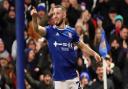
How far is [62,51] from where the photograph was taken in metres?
8.81

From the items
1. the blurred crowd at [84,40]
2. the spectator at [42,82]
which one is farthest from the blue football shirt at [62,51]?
the spectator at [42,82]

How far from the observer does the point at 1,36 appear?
555 inches

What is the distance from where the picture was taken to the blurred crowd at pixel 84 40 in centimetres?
1252

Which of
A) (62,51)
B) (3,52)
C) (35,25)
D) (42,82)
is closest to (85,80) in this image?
(42,82)

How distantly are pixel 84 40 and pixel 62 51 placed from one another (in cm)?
473

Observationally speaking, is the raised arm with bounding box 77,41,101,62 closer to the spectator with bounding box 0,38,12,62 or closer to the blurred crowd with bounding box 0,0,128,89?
the blurred crowd with bounding box 0,0,128,89

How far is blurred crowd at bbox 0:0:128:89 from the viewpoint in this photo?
41.1 ft

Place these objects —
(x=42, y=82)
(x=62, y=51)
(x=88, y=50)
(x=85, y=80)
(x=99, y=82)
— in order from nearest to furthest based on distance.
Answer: (x=62, y=51)
(x=88, y=50)
(x=85, y=80)
(x=99, y=82)
(x=42, y=82)

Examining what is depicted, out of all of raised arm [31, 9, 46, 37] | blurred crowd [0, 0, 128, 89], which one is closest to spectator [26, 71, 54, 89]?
blurred crowd [0, 0, 128, 89]

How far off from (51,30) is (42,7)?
4.57 m

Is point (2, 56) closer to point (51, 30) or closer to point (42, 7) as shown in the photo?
point (42, 7)

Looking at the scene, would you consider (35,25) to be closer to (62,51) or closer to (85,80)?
(62,51)

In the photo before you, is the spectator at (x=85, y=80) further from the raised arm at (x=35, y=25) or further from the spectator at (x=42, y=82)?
the raised arm at (x=35, y=25)

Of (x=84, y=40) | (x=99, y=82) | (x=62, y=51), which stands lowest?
(x=99, y=82)
